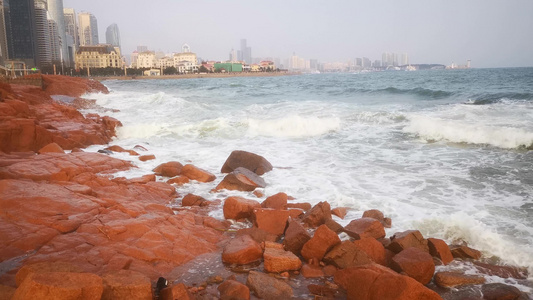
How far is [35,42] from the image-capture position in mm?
120312

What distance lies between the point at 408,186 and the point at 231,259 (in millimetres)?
4932

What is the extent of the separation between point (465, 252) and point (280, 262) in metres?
2.56

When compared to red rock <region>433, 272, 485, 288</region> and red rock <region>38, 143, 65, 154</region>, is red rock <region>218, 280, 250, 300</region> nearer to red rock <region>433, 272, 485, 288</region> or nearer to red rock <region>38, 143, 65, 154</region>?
red rock <region>433, 272, 485, 288</region>

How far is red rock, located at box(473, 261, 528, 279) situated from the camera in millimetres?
4367

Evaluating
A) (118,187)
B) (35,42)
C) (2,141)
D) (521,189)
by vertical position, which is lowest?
(521,189)

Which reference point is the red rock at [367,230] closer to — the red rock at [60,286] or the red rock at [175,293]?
the red rock at [175,293]

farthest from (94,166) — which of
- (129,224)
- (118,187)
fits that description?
(129,224)

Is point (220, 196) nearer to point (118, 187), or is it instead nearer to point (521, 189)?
point (118, 187)

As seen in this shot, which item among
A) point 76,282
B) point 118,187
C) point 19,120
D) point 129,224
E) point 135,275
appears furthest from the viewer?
point 19,120

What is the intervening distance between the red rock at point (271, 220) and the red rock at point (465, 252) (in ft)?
7.93

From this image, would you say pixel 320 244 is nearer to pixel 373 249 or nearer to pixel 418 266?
pixel 373 249

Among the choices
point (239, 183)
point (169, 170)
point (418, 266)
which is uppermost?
point (169, 170)

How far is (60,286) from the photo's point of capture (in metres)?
2.89

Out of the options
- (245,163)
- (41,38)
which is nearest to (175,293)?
(245,163)
